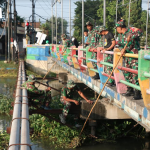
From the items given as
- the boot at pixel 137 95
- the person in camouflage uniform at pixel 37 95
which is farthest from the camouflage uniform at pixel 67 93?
the boot at pixel 137 95

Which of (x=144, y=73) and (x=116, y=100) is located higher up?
(x=144, y=73)

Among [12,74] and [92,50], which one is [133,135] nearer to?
[92,50]

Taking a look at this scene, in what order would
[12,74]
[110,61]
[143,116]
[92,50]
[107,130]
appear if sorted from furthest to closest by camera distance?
[12,74], [107,130], [92,50], [110,61], [143,116]

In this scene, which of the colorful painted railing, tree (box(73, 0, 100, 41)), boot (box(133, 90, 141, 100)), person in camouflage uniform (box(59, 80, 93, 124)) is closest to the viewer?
the colorful painted railing

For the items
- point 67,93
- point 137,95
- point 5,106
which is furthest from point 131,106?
point 5,106

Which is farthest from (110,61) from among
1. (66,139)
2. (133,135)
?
(133,135)

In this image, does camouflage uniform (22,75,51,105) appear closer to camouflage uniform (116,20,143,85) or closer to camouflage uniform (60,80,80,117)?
camouflage uniform (60,80,80,117)

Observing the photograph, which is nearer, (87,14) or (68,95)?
(68,95)

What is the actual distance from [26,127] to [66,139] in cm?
425

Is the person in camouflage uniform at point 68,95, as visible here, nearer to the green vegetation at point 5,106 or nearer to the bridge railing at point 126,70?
the bridge railing at point 126,70

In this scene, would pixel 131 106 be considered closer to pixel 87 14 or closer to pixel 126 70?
pixel 126 70

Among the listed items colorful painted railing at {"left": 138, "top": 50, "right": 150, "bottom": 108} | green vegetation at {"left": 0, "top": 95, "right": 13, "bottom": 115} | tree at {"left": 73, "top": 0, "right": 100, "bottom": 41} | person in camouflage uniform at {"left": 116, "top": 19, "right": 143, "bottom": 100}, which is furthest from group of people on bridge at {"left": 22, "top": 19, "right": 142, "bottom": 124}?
tree at {"left": 73, "top": 0, "right": 100, "bottom": 41}

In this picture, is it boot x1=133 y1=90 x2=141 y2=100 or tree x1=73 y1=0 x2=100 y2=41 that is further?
tree x1=73 y1=0 x2=100 y2=41

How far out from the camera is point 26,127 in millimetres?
4285
